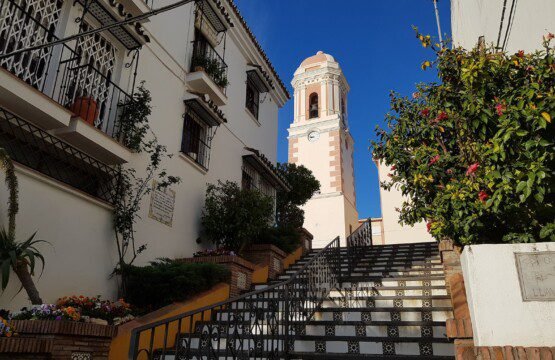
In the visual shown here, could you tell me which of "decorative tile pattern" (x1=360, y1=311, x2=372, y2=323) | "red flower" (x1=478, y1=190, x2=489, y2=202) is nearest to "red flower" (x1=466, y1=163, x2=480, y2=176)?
"red flower" (x1=478, y1=190, x2=489, y2=202)

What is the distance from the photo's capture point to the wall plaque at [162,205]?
823 centimetres

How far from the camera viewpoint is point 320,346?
5844mm

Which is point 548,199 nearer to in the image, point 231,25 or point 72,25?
point 72,25

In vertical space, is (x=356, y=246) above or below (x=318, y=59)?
below

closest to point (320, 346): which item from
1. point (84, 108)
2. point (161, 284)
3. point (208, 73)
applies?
point (161, 284)

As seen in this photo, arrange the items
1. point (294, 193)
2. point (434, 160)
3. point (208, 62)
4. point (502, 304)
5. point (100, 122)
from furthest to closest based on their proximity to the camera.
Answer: point (294, 193) < point (208, 62) < point (100, 122) < point (434, 160) < point (502, 304)

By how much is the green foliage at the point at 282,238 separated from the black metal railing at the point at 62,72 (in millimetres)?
4520

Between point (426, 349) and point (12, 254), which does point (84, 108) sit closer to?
point (12, 254)

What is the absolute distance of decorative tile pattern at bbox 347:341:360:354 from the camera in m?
5.75

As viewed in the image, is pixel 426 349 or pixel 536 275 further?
pixel 426 349

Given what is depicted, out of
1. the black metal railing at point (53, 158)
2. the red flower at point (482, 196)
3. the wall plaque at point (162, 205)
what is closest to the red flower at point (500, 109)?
the red flower at point (482, 196)

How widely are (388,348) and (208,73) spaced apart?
7.89 m

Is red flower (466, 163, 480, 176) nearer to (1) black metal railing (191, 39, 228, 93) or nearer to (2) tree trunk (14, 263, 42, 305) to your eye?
(2) tree trunk (14, 263, 42, 305)

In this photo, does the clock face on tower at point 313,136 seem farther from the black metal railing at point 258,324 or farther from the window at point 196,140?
the black metal railing at point 258,324
